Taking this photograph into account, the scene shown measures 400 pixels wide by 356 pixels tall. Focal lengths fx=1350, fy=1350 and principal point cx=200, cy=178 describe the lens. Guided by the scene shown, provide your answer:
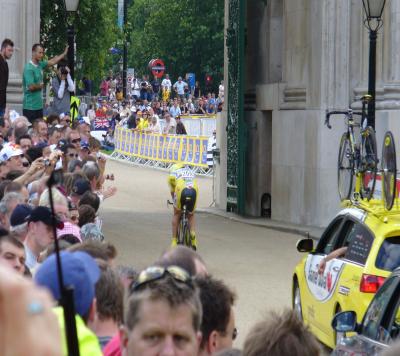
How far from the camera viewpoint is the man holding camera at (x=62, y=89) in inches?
938

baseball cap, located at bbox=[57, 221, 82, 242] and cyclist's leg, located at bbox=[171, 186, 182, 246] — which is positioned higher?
baseball cap, located at bbox=[57, 221, 82, 242]

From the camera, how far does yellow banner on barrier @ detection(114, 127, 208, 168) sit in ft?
151

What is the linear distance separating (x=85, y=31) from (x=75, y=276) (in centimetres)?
4229

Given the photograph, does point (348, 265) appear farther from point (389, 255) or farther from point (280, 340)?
point (280, 340)

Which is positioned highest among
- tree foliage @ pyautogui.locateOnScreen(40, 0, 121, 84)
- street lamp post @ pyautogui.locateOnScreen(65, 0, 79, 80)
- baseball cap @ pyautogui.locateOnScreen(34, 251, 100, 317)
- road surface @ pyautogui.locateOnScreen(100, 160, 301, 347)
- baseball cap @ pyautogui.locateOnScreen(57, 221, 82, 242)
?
tree foliage @ pyautogui.locateOnScreen(40, 0, 121, 84)

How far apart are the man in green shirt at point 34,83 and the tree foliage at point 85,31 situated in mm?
19779

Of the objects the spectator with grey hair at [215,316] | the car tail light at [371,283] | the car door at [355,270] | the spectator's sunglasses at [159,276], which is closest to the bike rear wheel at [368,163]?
the car door at [355,270]

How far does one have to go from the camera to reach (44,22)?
141 feet

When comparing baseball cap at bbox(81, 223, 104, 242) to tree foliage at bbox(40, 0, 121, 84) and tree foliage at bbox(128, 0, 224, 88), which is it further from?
tree foliage at bbox(128, 0, 224, 88)

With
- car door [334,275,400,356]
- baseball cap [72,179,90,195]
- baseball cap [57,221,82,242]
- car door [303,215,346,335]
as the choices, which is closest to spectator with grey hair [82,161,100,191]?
baseball cap [72,179,90,195]

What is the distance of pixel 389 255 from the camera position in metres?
11.2

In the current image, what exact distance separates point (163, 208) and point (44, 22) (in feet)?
42.9

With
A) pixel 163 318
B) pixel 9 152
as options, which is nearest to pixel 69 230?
pixel 163 318

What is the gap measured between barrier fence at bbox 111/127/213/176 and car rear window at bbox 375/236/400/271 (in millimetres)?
34032
